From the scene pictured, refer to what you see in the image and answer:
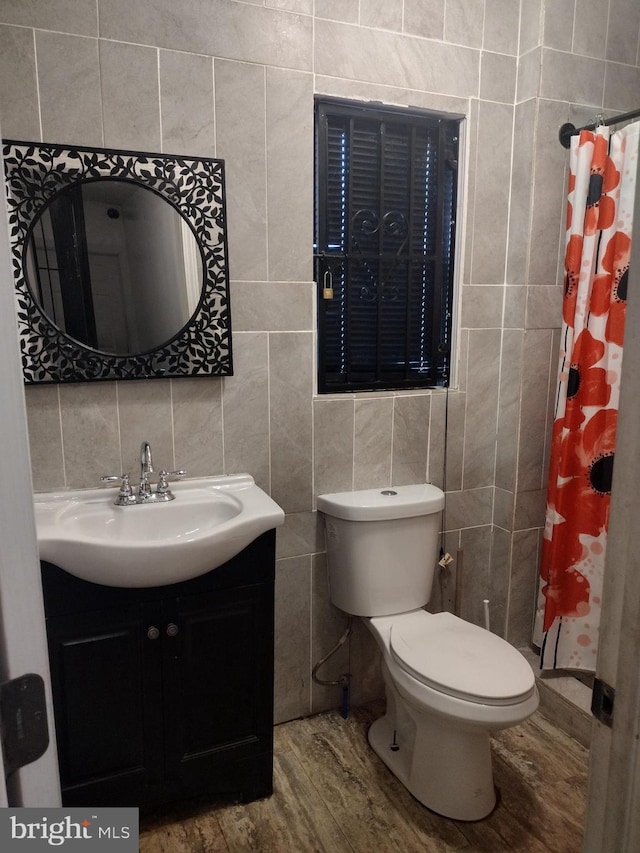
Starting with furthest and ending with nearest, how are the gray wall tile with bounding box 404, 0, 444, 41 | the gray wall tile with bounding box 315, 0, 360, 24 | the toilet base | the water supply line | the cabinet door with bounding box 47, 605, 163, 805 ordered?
1. the water supply line
2. the gray wall tile with bounding box 404, 0, 444, 41
3. the gray wall tile with bounding box 315, 0, 360, 24
4. the toilet base
5. the cabinet door with bounding box 47, 605, 163, 805

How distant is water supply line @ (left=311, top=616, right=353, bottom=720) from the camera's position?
2.14 metres

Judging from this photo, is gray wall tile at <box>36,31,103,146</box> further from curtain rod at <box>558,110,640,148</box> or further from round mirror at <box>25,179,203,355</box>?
curtain rod at <box>558,110,640,148</box>

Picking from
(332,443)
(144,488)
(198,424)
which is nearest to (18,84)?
(198,424)

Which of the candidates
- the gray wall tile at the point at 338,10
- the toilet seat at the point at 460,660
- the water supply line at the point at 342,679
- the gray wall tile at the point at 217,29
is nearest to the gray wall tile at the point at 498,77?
the gray wall tile at the point at 338,10

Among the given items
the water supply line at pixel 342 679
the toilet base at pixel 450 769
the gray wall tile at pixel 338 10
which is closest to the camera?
the toilet base at pixel 450 769

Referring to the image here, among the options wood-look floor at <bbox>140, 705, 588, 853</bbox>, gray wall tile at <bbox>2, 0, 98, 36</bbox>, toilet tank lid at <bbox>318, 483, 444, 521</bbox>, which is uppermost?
gray wall tile at <bbox>2, 0, 98, 36</bbox>

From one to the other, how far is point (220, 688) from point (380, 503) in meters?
0.74

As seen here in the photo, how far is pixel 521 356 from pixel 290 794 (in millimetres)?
1635

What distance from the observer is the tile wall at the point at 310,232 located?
1.67m

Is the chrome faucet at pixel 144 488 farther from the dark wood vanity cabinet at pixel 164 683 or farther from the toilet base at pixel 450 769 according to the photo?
the toilet base at pixel 450 769

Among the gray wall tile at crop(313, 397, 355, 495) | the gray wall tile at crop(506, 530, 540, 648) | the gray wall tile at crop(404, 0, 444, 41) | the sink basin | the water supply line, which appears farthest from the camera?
the gray wall tile at crop(506, 530, 540, 648)

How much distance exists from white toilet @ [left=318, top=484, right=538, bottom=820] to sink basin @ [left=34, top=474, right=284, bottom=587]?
412mm

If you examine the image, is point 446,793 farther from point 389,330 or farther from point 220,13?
point 220,13

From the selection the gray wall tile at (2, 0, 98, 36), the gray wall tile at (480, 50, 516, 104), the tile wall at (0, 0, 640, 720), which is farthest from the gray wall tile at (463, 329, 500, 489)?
the gray wall tile at (2, 0, 98, 36)
